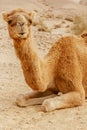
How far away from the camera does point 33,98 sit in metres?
8.71

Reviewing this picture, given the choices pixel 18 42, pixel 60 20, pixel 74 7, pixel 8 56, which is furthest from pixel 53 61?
pixel 74 7

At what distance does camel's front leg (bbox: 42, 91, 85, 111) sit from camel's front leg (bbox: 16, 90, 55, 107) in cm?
42

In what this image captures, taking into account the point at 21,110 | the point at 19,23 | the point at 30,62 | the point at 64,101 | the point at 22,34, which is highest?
the point at 19,23

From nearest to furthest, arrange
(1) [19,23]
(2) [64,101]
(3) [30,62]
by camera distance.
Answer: (1) [19,23]
(3) [30,62]
(2) [64,101]

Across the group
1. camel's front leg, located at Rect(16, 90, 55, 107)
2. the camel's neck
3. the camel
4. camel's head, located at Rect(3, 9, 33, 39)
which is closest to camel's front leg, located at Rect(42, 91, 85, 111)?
the camel

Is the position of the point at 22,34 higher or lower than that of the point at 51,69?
higher

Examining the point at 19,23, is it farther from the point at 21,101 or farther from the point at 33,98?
the point at 33,98

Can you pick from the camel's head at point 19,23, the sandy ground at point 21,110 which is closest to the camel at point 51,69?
the camel's head at point 19,23

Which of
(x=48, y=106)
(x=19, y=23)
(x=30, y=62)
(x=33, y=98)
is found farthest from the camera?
(x=33, y=98)

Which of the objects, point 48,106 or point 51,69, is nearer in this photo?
point 48,106

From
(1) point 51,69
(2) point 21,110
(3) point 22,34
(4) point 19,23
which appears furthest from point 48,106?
(4) point 19,23

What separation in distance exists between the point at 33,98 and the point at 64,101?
26.4 inches

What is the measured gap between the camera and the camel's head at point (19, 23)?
7574 millimetres

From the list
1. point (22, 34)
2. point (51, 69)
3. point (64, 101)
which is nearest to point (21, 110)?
point (64, 101)
